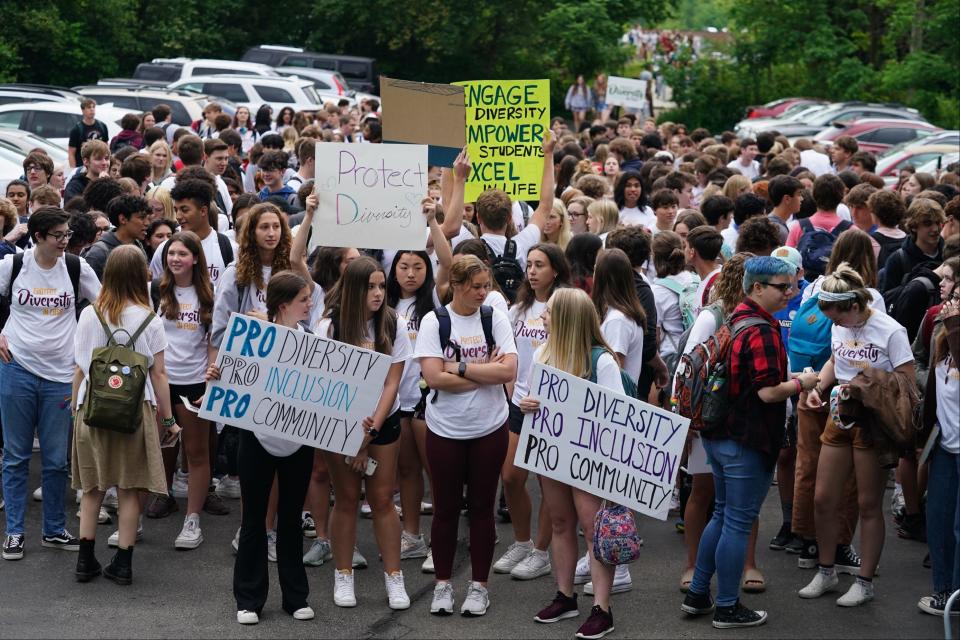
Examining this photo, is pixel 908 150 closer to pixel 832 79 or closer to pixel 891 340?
pixel 832 79

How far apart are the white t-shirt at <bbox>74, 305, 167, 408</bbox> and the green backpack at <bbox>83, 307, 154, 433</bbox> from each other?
0.12 ft

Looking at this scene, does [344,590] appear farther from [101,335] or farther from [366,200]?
[366,200]

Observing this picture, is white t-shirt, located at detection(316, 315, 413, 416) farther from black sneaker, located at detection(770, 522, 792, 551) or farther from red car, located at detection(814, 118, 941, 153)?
red car, located at detection(814, 118, 941, 153)

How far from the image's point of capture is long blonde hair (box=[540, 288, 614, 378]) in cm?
681

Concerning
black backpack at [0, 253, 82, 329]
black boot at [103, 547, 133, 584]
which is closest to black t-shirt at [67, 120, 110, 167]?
black backpack at [0, 253, 82, 329]

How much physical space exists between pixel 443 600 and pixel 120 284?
8.33ft

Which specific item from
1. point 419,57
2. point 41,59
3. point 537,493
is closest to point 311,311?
point 537,493

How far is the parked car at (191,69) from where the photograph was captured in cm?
3394

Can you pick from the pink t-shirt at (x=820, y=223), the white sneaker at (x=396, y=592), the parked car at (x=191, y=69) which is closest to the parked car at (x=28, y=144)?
the pink t-shirt at (x=820, y=223)

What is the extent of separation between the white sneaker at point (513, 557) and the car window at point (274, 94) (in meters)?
24.1

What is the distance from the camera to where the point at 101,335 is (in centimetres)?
730

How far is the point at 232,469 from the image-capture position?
360 inches

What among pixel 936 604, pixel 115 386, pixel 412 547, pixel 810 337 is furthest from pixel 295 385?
pixel 936 604

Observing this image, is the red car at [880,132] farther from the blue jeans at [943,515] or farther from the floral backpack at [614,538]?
the floral backpack at [614,538]
